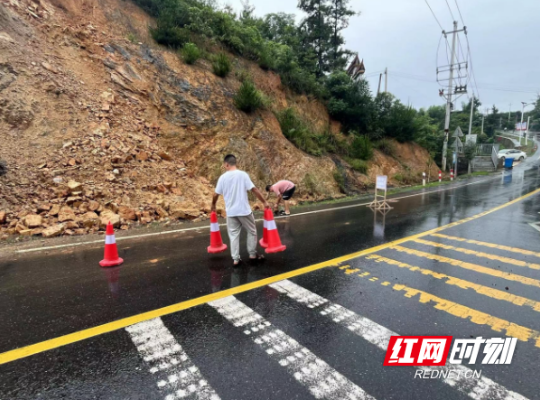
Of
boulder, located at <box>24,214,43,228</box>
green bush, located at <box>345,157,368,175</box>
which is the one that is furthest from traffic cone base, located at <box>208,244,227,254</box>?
green bush, located at <box>345,157,368,175</box>

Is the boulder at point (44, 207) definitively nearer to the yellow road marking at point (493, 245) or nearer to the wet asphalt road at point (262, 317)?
the wet asphalt road at point (262, 317)

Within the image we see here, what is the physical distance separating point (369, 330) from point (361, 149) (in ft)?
55.0

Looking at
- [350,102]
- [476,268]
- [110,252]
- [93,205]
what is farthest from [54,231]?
[350,102]

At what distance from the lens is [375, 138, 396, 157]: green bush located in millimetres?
20875

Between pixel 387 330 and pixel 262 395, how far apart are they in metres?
1.44

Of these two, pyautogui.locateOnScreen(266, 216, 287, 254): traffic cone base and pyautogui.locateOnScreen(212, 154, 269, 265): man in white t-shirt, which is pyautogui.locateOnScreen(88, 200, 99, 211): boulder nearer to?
pyautogui.locateOnScreen(212, 154, 269, 265): man in white t-shirt

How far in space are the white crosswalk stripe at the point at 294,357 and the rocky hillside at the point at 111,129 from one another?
5250mm

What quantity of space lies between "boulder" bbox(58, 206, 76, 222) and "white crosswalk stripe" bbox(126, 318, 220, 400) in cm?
518

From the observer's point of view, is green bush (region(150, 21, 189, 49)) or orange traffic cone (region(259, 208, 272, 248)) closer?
orange traffic cone (region(259, 208, 272, 248))

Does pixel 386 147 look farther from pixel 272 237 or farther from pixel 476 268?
pixel 272 237

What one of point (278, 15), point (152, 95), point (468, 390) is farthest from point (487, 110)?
point (468, 390)

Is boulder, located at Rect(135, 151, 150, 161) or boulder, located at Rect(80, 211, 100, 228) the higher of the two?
boulder, located at Rect(135, 151, 150, 161)

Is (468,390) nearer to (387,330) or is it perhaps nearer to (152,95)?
(387,330)

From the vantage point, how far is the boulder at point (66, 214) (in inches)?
282
